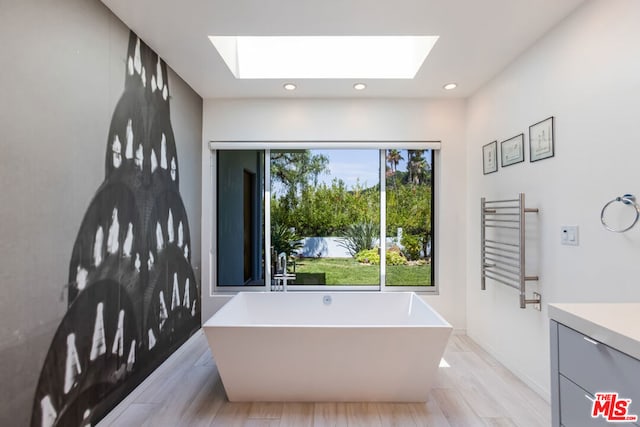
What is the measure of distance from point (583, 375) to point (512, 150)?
82.8 inches

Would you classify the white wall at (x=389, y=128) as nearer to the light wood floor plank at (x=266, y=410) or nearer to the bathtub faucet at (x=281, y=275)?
the bathtub faucet at (x=281, y=275)

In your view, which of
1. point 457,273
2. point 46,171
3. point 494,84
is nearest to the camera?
point 46,171

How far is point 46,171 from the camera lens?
1685mm

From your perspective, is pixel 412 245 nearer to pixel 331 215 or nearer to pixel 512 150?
pixel 331 215

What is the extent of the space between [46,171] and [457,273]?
373 centimetres

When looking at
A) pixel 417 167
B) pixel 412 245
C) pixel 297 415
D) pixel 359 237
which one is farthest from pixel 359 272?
pixel 297 415

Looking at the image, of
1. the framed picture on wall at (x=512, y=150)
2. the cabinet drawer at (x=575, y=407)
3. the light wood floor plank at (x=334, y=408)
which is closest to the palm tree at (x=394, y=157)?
the framed picture on wall at (x=512, y=150)

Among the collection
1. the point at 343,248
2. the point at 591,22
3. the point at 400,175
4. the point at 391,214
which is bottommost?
the point at 343,248

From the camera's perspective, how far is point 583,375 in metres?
1.17

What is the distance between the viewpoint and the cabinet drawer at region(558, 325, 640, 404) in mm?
993

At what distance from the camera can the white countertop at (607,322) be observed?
39.9 inches

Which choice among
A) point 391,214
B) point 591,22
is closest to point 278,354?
point 391,214

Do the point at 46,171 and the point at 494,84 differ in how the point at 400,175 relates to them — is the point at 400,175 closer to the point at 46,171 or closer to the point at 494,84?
the point at 494,84

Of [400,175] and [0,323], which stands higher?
[400,175]
